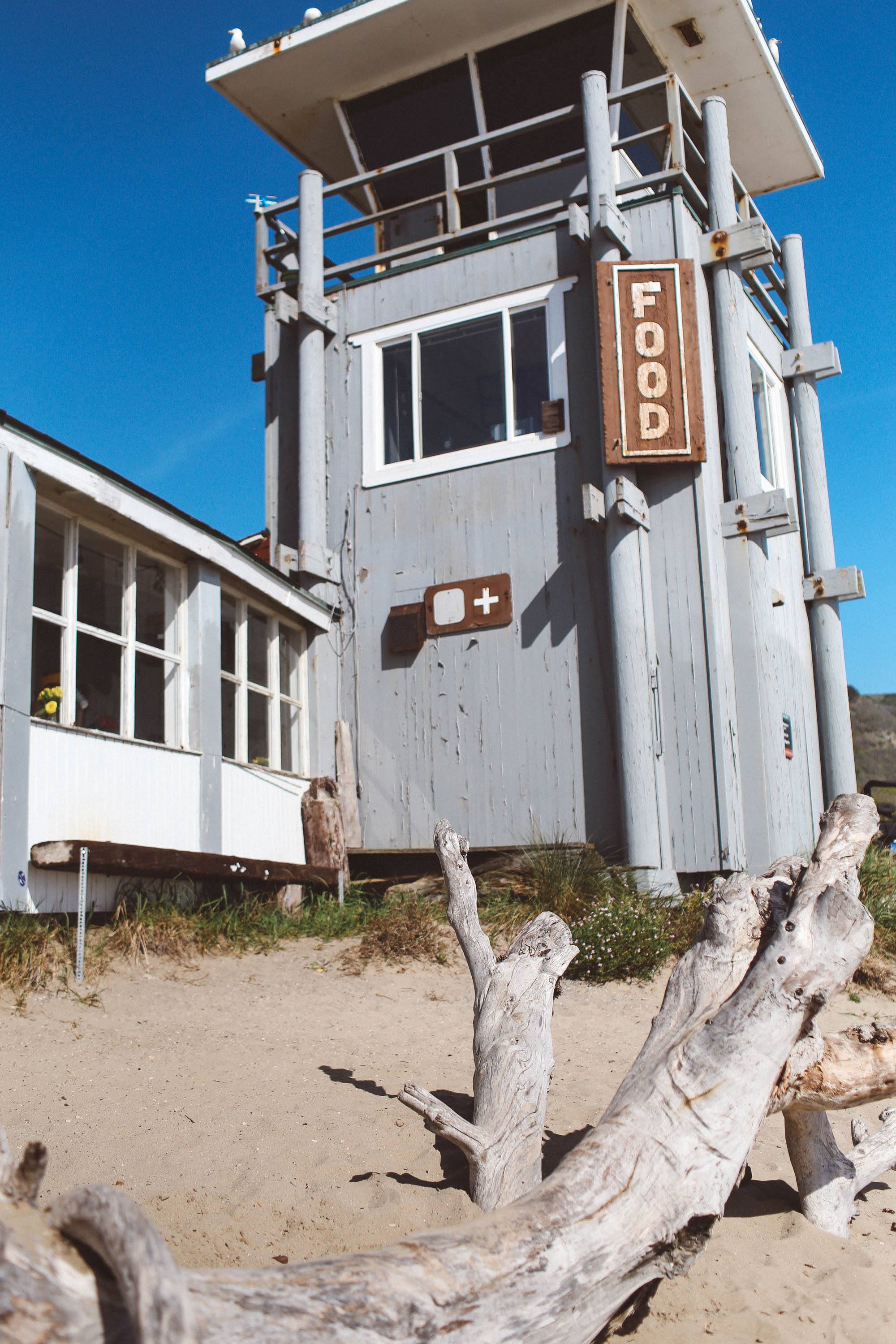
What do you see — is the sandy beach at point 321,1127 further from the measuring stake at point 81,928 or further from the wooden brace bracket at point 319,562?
the wooden brace bracket at point 319,562

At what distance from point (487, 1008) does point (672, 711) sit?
5096mm

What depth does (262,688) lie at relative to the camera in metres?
9.23

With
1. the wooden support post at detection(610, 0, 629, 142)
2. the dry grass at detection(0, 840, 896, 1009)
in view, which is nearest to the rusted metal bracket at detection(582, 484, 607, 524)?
the dry grass at detection(0, 840, 896, 1009)

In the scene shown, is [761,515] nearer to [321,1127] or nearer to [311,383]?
[311,383]

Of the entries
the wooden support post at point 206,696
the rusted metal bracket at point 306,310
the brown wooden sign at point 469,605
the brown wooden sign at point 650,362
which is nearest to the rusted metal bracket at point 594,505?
the brown wooden sign at point 650,362

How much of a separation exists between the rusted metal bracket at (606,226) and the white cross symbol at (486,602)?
10.1 feet

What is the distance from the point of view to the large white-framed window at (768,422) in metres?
11.1

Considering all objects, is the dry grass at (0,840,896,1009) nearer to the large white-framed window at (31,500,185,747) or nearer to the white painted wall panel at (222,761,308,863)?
the white painted wall panel at (222,761,308,863)

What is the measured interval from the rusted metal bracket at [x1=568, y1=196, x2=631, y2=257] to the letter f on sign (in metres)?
0.42

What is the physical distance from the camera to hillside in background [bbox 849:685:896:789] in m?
25.1

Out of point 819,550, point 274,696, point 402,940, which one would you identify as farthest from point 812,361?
point 402,940

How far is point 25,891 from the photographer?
620 centimetres

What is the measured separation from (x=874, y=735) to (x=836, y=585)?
17.7m

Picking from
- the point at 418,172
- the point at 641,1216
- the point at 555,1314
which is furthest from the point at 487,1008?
the point at 418,172
